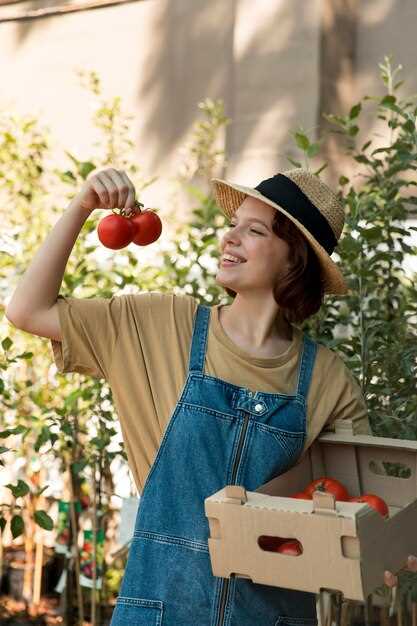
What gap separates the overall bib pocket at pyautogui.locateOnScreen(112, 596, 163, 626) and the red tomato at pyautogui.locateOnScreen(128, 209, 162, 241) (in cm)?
79

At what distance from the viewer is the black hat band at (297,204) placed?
2.30m

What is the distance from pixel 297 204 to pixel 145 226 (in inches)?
13.6

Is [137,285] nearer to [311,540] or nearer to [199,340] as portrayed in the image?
[199,340]

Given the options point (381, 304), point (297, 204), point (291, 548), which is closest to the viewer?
point (291, 548)

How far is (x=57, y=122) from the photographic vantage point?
19.6 ft

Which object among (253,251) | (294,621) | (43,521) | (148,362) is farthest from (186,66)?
(294,621)

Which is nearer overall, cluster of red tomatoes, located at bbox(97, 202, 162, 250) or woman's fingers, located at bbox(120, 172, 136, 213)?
woman's fingers, located at bbox(120, 172, 136, 213)

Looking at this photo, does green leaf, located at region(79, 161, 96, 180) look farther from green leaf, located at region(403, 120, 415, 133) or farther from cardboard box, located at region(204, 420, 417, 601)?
cardboard box, located at region(204, 420, 417, 601)

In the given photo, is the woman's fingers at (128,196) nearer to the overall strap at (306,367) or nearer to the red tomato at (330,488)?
the overall strap at (306,367)

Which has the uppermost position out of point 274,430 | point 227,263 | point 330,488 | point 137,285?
point 137,285

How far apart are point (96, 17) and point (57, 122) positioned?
0.63m

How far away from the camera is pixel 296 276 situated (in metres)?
2.35

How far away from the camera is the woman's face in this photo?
2277 millimetres

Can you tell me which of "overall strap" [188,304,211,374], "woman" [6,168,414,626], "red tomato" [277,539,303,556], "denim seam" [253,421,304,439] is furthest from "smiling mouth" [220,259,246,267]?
"red tomato" [277,539,303,556]
